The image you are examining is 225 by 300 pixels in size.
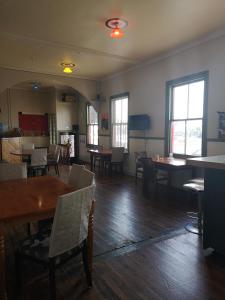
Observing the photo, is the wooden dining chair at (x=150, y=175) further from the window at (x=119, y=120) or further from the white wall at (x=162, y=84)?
the window at (x=119, y=120)

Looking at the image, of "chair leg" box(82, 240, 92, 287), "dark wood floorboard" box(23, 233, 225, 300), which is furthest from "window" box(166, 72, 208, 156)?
"chair leg" box(82, 240, 92, 287)

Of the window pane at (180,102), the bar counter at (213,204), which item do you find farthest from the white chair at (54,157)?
the bar counter at (213,204)

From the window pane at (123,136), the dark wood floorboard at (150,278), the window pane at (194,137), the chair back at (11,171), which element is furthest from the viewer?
the window pane at (123,136)

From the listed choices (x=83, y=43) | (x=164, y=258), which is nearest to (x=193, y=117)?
(x=83, y=43)

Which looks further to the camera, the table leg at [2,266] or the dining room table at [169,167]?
the dining room table at [169,167]

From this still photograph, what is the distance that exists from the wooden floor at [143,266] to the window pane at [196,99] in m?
2.10

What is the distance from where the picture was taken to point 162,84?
5242mm

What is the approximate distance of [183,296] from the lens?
1.80 m

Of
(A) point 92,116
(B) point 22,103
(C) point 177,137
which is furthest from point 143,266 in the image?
(B) point 22,103

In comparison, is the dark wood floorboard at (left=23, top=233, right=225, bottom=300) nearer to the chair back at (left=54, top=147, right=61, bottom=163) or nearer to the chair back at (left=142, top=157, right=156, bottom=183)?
the chair back at (left=142, top=157, right=156, bottom=183)

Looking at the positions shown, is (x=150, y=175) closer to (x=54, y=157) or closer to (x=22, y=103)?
(x=54, y=157)

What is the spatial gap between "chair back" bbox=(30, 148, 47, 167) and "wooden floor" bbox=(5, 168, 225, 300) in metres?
2.45

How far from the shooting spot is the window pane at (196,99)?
4438mm

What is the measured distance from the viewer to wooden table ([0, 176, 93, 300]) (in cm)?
157
